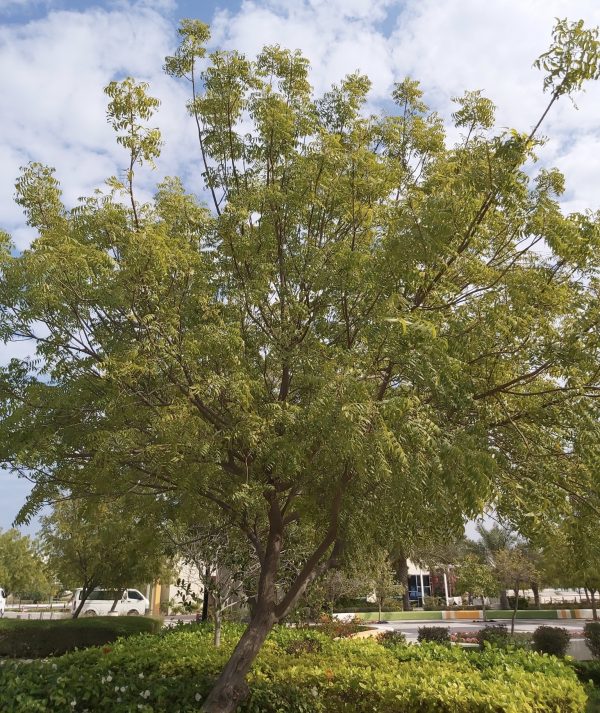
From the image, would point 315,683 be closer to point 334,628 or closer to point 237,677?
point 237,677

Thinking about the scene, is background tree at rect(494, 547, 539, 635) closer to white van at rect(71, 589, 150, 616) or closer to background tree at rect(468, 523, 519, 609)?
background tree at rect(468, 523, 519, 609)

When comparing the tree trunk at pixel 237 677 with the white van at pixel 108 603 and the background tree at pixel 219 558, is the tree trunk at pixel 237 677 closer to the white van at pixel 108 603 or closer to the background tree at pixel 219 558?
the background tree at pixel 219 558

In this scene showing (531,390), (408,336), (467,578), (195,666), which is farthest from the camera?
(467,578)

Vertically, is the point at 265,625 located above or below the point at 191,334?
below

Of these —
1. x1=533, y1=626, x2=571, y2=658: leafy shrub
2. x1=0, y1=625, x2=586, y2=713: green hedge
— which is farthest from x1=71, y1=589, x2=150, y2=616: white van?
x1=0, y1=625, x2=586, y2=713: green hedge

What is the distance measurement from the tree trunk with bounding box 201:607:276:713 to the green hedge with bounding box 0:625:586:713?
15.6 inches

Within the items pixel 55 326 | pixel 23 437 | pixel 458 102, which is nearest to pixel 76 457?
pixel 23 437

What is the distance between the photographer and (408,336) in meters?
5.30

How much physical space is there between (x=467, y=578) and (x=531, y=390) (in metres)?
33.5

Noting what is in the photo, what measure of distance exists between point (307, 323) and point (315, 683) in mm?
4910

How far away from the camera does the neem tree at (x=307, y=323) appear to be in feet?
18.0

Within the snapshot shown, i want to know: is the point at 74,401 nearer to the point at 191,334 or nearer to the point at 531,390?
the point at 191,334

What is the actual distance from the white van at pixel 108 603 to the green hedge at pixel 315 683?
23.2 metres

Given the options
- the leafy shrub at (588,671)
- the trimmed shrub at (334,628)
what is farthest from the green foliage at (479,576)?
the leafy shrub at (588,671)
